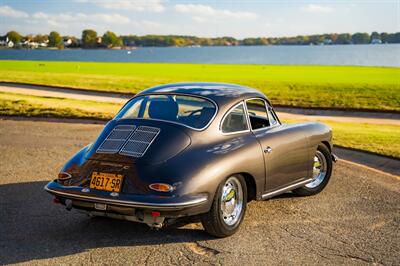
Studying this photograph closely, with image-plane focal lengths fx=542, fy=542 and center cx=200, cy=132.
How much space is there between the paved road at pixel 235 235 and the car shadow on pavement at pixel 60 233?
1cm

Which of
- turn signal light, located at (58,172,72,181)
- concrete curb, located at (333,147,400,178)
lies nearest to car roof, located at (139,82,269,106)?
turn signal light, located at (58,172,72,181)

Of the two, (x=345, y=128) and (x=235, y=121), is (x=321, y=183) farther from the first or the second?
(x=345, y=128)

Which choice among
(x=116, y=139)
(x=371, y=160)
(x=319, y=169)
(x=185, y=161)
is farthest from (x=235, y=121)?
(x=371, y=160)

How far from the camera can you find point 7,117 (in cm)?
1672

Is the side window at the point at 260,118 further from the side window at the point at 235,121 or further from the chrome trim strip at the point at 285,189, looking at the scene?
the chrome trim strip at the point at 285,189

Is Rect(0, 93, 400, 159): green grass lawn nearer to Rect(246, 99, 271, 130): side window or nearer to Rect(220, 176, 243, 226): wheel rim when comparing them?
Rect(246, 99, 271, 130): side window

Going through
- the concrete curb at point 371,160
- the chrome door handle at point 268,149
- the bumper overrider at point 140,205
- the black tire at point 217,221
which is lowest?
the concrete curb at point 371,160

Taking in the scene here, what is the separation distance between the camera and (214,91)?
6719 millimetres

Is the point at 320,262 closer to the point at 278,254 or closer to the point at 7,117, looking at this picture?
the point at 278,254

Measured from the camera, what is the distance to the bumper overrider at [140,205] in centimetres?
530

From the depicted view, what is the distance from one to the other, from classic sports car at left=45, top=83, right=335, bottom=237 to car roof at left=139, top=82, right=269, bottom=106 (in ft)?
0.04

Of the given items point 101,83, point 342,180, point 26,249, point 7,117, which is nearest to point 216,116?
point 26,249

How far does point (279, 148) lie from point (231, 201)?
3.85 ft

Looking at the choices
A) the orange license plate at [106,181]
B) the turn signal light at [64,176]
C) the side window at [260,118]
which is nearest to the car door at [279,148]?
the side window at [260,118]
